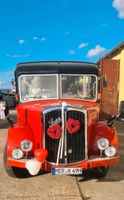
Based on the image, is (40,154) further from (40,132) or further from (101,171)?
→ (101,171)

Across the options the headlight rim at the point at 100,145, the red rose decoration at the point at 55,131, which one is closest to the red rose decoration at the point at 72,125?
the red rose decoration at the point at 55,131

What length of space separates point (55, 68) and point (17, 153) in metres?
2.26

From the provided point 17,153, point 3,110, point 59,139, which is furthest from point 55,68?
point 17,153

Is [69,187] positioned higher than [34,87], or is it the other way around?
[34,87]

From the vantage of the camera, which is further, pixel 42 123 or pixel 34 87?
pixel 34 87

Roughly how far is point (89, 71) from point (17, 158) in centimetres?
279

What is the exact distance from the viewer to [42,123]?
6680 millimetres

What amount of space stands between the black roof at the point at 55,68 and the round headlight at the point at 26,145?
187 cm

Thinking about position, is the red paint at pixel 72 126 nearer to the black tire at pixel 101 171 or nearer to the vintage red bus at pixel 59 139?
the vintage red bus at pixel 59 139

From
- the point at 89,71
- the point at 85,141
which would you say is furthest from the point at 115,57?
the point at 85,141

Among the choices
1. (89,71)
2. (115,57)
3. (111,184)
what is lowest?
(111,184)

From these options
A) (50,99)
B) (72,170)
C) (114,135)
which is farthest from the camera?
(50,99)

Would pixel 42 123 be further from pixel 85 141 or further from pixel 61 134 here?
pixel 85 141

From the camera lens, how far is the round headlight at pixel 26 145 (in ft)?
21.8
